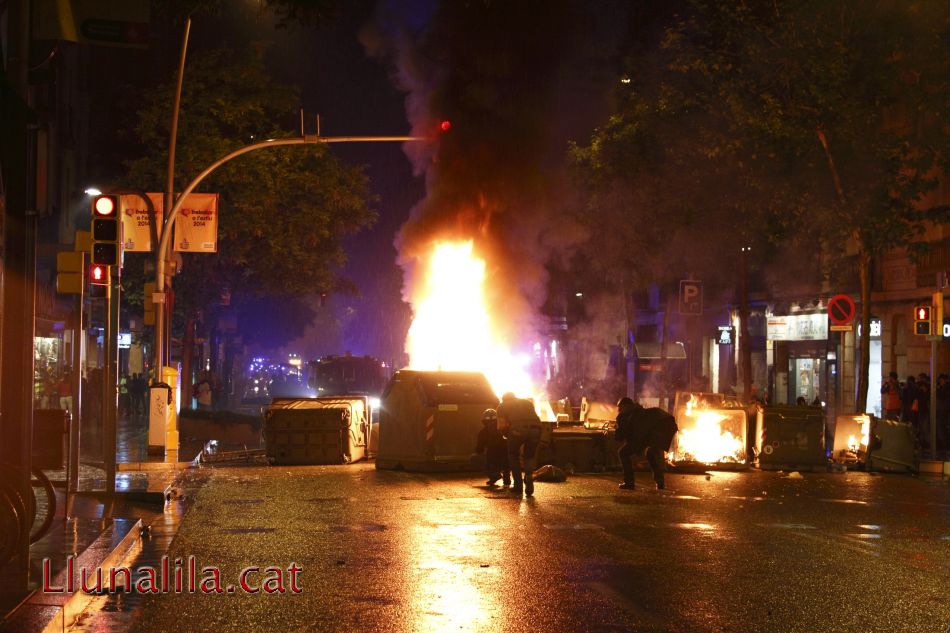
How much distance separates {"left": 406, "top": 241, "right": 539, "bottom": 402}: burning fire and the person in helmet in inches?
658

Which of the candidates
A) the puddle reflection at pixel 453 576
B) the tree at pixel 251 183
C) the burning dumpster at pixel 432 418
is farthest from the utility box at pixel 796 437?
the tree at pixel 251 183

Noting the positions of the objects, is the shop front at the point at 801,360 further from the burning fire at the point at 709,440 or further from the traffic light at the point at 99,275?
the traffic light at the point at 99,275

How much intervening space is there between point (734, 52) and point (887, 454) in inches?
345

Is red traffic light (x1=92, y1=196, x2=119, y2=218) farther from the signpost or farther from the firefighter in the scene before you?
the signpost

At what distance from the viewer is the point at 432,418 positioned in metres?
19.8

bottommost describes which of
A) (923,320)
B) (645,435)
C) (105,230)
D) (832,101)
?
(645,435)

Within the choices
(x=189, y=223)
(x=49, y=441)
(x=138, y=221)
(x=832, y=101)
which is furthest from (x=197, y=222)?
(x=832, y=101)

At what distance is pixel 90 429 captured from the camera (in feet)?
111

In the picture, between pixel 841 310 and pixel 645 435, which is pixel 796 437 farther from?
pixel 645 435

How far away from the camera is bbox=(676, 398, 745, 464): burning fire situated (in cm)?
2050

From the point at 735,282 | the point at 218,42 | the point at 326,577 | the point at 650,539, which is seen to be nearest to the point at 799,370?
the point at 735,282

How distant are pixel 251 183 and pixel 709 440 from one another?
62.4ft

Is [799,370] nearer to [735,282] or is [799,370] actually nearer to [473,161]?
[735,282]

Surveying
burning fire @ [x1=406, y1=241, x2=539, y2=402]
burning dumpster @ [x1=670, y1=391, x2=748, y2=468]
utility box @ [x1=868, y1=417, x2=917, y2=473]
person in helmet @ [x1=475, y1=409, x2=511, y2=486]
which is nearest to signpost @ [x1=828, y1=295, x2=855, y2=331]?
utility box @ [x1=868, y1=417, x2=917, y2=473]
